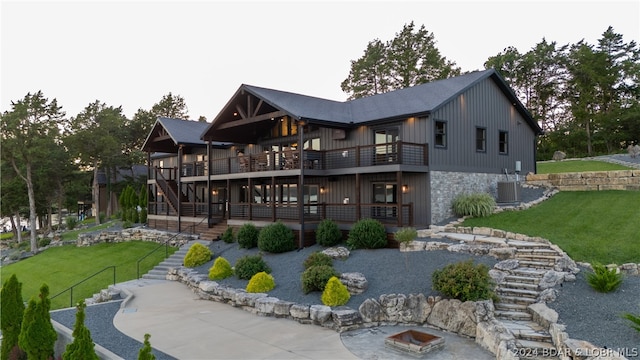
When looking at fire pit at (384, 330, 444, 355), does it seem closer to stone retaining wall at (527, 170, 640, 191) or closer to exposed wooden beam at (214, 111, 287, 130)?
exposed wooden beam at (214, 111, 287, 130)

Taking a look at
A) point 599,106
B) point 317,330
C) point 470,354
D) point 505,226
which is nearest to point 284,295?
point 317,330

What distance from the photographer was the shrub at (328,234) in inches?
679

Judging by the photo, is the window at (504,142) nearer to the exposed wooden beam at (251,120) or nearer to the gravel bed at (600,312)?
the gravel bed at (600,312)

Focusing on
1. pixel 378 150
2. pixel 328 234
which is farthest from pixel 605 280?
pixel 378 150

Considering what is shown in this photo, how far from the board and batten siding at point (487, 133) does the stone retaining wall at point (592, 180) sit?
1.58 meters

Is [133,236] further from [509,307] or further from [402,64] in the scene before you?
[402,64]

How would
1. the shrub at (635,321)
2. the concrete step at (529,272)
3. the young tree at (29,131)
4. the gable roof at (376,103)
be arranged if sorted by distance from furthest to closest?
the young tree at (29,131), the gable roof at (376,103), the concrete step at (529,272), the shrub at (635,321)

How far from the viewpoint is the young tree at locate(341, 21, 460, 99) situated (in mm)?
43906

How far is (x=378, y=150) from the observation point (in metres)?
19.4

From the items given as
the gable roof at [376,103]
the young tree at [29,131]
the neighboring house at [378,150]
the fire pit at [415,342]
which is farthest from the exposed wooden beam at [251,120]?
the young tree at [29,131]

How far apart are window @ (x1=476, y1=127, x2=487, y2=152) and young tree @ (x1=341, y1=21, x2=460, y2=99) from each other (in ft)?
77.6

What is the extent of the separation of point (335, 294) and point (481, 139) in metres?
13.7

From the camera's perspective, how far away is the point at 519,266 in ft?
39.2

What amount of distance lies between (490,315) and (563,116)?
1845 inches
